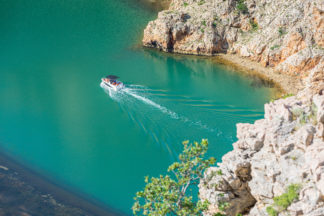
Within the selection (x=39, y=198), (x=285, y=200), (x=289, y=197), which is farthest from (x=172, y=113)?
(x=289, y=197)

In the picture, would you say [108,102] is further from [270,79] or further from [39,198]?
[270,79]

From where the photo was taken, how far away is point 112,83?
51844 millimetres

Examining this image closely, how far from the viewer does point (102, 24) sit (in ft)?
235

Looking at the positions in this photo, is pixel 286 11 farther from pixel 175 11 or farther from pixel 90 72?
pixel 90 72

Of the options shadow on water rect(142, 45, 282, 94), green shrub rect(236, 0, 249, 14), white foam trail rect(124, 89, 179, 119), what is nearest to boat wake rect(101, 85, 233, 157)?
white foam trail rect(124, 89, 179, 119)

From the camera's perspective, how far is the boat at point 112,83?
51.7 metres

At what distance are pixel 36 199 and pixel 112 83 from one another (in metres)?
20.7

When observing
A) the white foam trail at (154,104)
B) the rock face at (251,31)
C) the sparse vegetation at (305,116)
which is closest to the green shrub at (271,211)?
the sparse vegetation at (305,116)

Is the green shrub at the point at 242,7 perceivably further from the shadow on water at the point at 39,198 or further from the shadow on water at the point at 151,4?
the shadow on water at the point at 39,198

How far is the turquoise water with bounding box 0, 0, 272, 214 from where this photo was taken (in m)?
40.8

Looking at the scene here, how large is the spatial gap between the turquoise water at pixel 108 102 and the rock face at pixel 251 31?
3.12m

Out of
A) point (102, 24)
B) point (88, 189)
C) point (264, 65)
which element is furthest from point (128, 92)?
point (102, 24)

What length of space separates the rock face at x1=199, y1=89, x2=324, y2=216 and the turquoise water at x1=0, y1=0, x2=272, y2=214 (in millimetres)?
13362

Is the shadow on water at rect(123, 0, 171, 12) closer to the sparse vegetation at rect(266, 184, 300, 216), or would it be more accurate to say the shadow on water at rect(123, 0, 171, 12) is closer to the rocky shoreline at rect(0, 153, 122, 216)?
the rocky shoreline at rect(0, 153, 122, 216)
